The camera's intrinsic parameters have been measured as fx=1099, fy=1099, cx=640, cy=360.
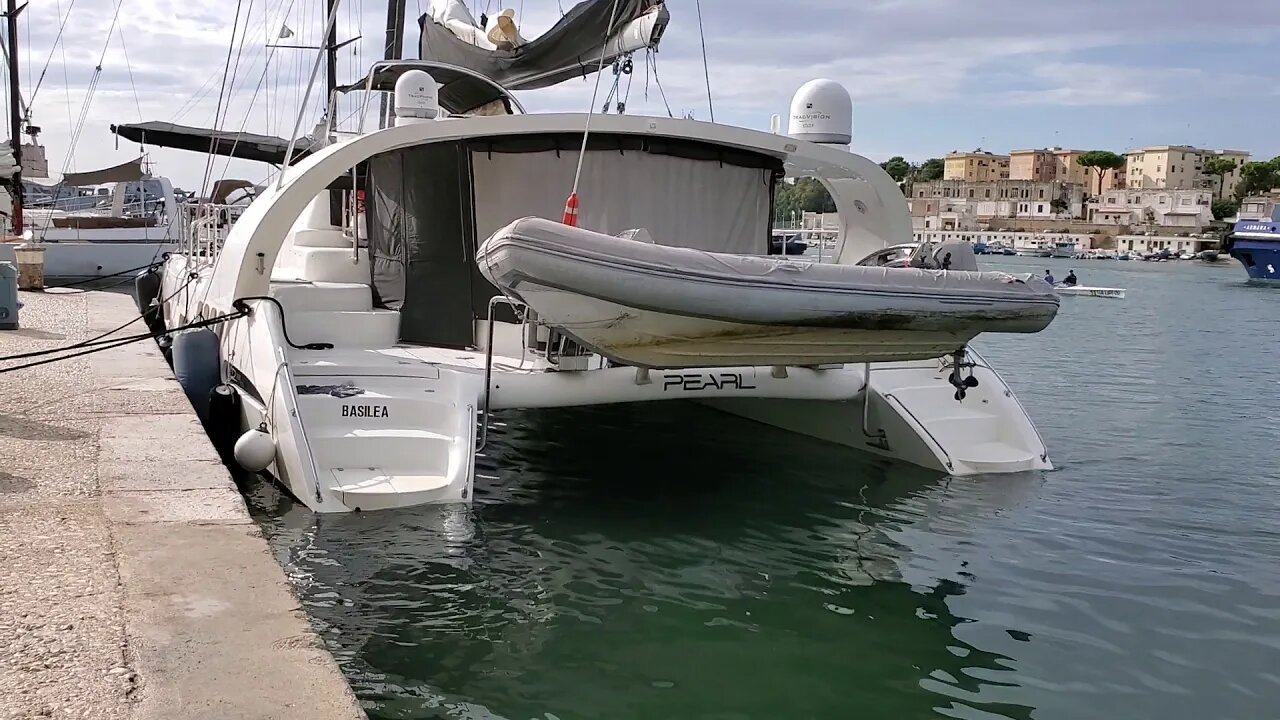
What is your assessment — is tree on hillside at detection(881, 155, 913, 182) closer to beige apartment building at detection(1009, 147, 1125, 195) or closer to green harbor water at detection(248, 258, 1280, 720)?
beige apartment building at detection(1009, 147, 1125, 195)

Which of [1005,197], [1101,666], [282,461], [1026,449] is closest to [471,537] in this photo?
[282,461]

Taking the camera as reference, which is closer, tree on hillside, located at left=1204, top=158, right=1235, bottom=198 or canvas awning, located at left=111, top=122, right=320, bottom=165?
canvas awning, located at left=111, top=122, right=320, bottom=165

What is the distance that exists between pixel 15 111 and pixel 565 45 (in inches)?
827

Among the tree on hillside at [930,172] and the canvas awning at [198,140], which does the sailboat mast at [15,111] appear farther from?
the tree on hillside at [930,172]

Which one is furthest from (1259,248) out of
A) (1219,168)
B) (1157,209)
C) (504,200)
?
(1219,168)

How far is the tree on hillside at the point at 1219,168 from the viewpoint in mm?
150500

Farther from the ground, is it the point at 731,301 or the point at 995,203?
the point at 995,203

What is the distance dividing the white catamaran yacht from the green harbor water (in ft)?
1.48

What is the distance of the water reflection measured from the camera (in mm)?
4465

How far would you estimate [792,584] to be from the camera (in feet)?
19.1

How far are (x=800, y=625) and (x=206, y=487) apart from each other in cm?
292

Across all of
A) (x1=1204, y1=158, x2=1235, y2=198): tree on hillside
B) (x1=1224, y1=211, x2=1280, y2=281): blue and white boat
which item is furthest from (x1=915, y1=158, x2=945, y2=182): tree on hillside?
(x1=1224, y1=211, x2=1280, y2=281): blue and white boat

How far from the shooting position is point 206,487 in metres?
5.29

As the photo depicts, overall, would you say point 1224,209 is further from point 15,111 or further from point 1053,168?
point 15,111
